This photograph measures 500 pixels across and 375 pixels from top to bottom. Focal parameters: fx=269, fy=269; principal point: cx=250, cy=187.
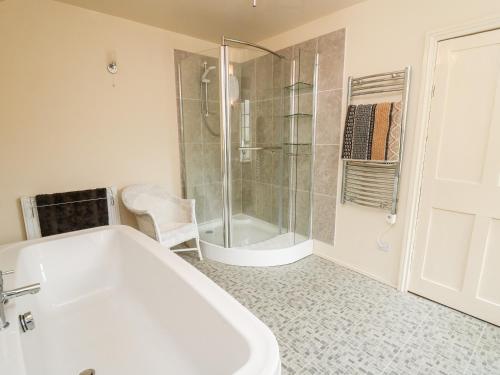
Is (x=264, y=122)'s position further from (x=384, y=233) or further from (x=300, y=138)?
(x=384, y=233)

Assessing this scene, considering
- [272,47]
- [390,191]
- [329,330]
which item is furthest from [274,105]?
[329,330]

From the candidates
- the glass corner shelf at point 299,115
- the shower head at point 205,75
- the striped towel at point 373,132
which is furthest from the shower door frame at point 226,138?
the striped towel at point 373,132

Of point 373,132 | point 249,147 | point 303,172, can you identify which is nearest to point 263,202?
point 303,172

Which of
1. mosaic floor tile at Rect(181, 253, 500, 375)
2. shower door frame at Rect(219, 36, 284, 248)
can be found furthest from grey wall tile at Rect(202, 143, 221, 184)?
mosaic floor tile at Rect(181, 253, 500, 375)

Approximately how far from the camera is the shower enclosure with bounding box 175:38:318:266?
2.69 meters

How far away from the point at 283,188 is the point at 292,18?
1721 millimetres

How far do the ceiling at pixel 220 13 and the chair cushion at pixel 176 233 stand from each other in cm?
201

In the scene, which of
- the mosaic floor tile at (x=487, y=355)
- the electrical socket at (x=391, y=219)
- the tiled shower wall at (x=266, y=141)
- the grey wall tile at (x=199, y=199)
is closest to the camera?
the mosaic floor tile at (x=487, y=355)

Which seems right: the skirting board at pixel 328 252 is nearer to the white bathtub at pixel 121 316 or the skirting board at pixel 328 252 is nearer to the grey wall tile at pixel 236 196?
the grey wall tile at pixel 236 196

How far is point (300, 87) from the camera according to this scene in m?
2.85

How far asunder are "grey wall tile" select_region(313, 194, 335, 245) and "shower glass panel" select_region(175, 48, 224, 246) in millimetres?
1032

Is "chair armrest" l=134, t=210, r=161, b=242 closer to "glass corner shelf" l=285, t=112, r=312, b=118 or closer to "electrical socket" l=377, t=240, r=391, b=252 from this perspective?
"glass corner shelf" l=285, t=112, r=312, b=118

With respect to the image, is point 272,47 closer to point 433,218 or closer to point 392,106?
point 392,106

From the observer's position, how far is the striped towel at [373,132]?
2.11 metres
